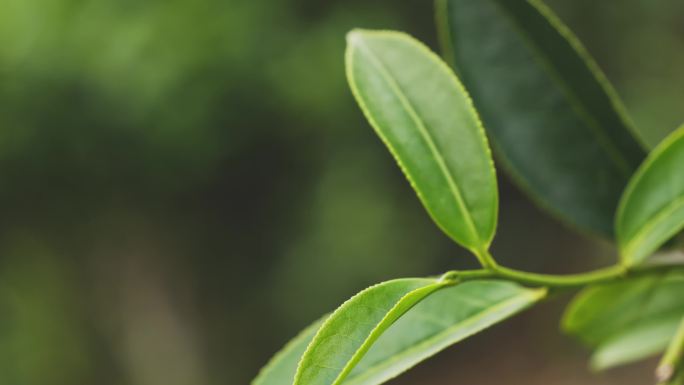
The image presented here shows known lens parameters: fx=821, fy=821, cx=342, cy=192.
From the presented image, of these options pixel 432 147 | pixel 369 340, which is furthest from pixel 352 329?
pixel 432 147

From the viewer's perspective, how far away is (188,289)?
12.6 ft

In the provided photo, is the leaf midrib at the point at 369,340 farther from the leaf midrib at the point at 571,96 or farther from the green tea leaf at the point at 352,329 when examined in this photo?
the leaf midrib at the point at 571,96

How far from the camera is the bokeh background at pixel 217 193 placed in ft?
9.28

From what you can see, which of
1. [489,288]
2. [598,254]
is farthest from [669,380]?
[598,254]

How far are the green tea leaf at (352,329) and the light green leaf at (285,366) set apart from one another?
83 millimetres

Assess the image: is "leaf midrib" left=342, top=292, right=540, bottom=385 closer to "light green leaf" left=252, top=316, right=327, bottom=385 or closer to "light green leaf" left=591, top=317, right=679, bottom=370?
"light green leaf" left=252, top=316, right=327, bottom=385

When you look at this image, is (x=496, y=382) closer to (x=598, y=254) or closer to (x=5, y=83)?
(x=598, y=254)

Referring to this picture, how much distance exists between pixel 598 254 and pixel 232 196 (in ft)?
5.99

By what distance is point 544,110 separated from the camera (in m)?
0.56

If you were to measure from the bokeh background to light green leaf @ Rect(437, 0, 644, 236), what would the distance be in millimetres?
2369

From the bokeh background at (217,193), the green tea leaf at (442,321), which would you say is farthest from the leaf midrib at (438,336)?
the bokeh background at (217,193)

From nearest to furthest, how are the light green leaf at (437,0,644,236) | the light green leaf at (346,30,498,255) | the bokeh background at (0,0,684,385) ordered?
the light green leaf at (346,30,498,255)
the light green leaf at (437,0,644,236)
the bokeh background at (0,0,684,385)

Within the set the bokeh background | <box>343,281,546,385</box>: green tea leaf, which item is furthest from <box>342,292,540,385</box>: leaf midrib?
the bokeh background

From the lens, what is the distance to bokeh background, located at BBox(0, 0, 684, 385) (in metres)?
2.83
